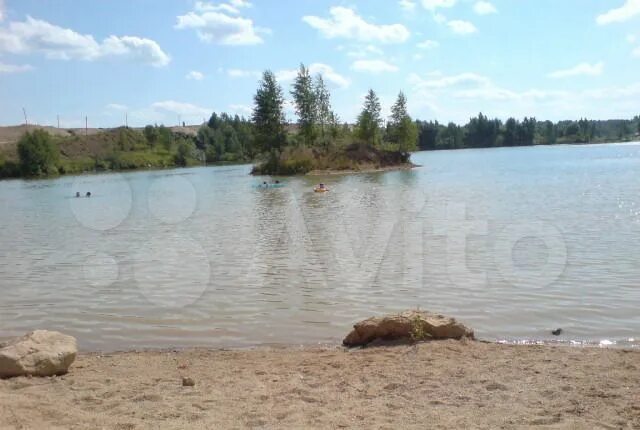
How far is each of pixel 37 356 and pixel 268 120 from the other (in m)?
85.5

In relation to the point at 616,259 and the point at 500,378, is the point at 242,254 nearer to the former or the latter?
the point at 616,259

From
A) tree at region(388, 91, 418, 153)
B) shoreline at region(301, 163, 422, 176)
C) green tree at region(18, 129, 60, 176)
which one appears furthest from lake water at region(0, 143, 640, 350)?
green tree at region(18, 129, 60, 176)

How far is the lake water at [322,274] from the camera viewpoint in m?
10.9

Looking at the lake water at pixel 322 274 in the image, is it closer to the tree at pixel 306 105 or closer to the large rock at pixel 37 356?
the large rock at pixel 37 356

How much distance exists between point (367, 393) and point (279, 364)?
76.0 inches

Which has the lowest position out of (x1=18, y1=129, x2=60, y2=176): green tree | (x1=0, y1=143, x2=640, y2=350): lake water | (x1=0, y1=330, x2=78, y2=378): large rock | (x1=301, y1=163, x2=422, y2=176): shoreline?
(x1=0, y1=143, x2=640, y2=350): lake water

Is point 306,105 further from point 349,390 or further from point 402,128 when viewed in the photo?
point 349,390

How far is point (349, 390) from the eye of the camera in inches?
277

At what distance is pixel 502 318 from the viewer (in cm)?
1089

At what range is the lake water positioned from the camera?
10914 millimetres

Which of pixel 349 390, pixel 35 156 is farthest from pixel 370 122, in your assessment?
pixel 349 390

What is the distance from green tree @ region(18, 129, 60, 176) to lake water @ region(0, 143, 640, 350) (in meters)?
100

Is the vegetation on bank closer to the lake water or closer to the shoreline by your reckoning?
the shoreline

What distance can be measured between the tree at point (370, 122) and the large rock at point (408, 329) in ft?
286
